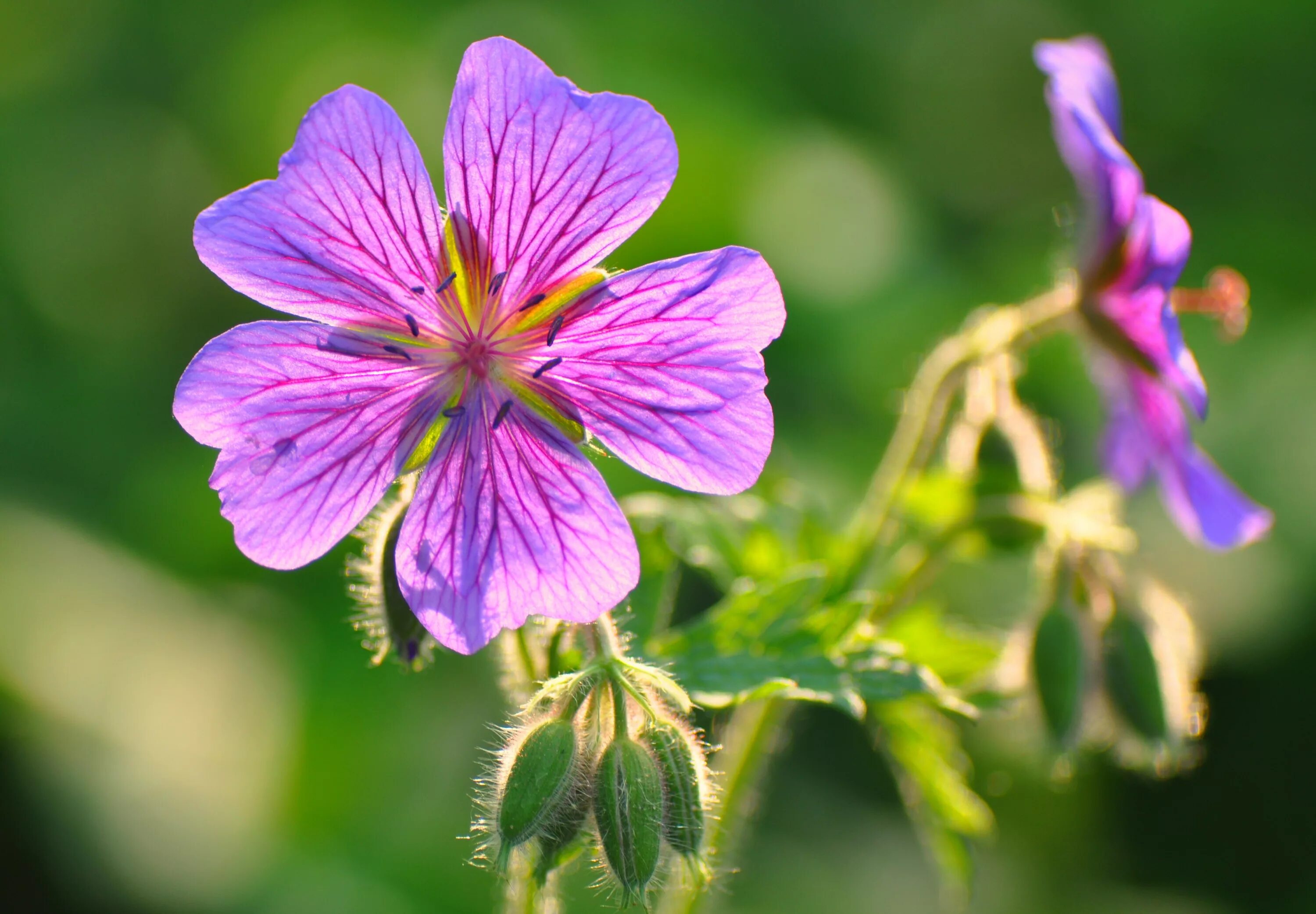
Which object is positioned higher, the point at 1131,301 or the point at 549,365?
the point at 1131,301

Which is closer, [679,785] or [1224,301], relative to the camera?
[679,785]

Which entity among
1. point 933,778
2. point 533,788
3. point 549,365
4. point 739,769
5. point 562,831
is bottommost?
point 739,769

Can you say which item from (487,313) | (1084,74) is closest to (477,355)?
(487,313)

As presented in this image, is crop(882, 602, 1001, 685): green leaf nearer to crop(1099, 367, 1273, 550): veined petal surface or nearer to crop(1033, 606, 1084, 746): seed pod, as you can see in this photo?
crop(1033, 606, 1084, 746): seed pod

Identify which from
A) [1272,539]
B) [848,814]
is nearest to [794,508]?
[848,814]

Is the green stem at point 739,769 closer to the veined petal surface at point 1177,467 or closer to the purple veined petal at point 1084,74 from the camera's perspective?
the veined petal surface at point 1177,467


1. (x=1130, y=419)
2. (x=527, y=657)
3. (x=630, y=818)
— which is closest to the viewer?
(x=630, y=818)

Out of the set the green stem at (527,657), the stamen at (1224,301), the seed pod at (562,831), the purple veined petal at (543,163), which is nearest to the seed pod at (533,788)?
the seed pod at (562,831)

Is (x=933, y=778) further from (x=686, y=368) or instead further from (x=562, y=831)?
(x=686, y=368)
